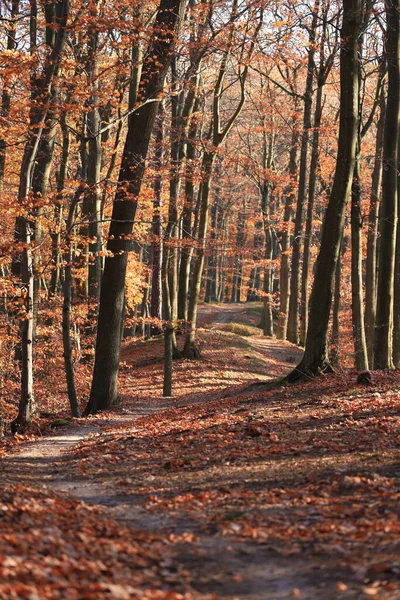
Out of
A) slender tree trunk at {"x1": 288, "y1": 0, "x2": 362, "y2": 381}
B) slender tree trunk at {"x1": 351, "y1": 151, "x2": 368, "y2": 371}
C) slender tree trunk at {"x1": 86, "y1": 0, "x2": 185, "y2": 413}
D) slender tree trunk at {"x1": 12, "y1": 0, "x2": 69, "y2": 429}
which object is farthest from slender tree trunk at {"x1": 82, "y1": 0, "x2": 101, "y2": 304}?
slender tree trunk at {"x1": 351, "y1": 151, "x2": 368, "y2": 371}

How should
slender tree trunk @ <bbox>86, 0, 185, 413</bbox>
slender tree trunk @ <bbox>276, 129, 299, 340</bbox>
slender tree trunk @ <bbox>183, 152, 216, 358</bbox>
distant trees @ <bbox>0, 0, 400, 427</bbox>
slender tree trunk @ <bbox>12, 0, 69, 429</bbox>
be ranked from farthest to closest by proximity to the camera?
1. slender tree trunk @ <bbox>276, 129, 299, 340</bbox>
2. slender tree trunk @ <bbox>183, 152, 216, 358</bbox>
3. slender tree trunk @ <bbox>86, 0, 185, 413</bbox>
4. distant trees @ <bbox>0, 0, 400, 427</bbox>
5. slender tree trunk @ <bbox>12, 0, 69, 429</bbox>

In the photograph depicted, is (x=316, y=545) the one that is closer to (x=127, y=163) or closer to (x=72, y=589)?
(x=72, y=589)

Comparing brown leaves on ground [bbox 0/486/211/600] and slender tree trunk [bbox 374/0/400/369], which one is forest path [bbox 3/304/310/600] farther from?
slender tree trunk [bbox 374/0/400/369]

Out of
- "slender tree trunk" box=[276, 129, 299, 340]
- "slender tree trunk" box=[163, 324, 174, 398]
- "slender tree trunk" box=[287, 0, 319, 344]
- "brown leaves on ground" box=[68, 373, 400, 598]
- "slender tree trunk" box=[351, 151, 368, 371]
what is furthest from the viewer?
"slender tree trunk" box=[276, 129, 299, 340]

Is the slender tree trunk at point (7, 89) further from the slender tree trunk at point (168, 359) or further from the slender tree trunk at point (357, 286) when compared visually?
the slender tree trunk at point (357, 286)

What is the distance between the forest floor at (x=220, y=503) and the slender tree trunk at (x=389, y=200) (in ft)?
8.73

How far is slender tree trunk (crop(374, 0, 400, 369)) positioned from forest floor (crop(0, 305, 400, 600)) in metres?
2.66

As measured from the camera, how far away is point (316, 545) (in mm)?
5113

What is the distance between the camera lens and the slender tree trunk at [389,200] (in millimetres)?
15961

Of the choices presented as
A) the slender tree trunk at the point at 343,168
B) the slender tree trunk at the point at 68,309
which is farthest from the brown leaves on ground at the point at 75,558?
the slender tree trunk at the point at 343,168

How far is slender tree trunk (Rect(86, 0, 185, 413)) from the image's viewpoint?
48.9ft

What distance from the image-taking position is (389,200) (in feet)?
53.6

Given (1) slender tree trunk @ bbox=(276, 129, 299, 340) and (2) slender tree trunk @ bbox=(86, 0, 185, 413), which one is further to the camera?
(1) slender tree trunk @ bbox=(276, 129, 299, 340)

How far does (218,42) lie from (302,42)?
15.7 feet
